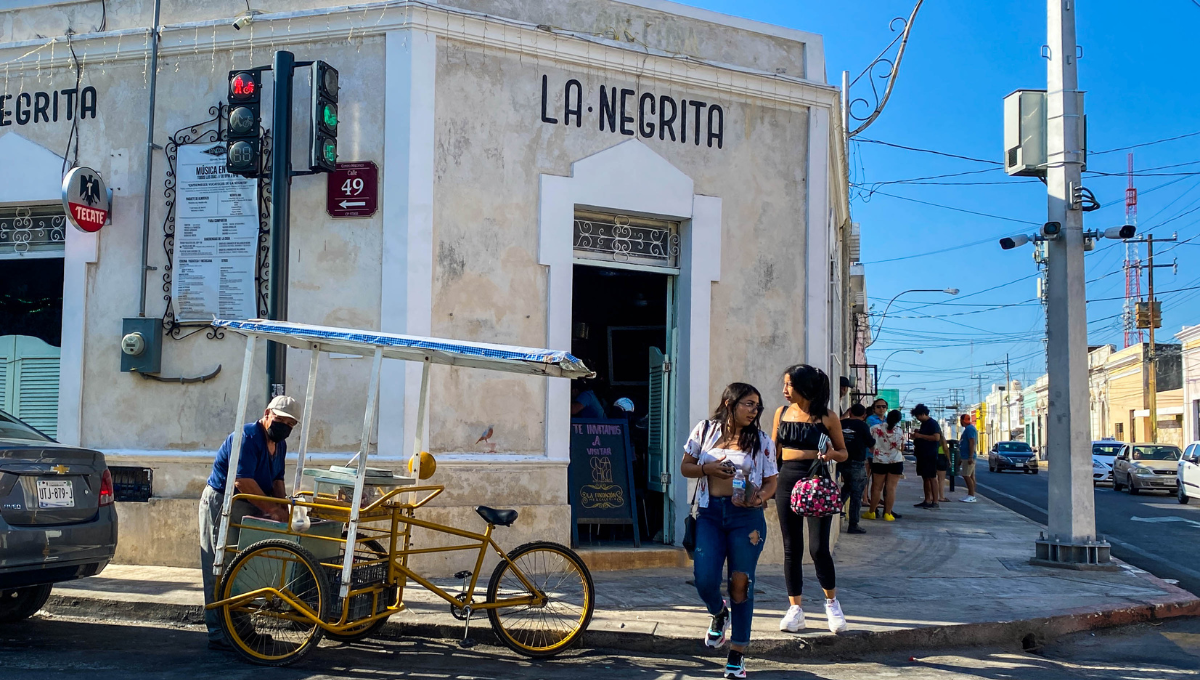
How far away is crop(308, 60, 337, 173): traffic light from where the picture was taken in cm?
859

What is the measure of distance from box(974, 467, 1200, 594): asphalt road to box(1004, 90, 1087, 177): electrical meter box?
4617mm

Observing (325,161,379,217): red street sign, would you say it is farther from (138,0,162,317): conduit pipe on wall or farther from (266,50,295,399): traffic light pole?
(138,0,162,317): conduit pipe on wall

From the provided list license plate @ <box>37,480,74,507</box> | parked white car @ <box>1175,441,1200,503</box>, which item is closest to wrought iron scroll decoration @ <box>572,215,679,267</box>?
license plate @ <box>37,480,74,507</box>

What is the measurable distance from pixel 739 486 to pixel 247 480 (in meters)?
3.21

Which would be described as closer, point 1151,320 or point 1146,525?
point 1146,525

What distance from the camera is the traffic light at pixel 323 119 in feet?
28.2

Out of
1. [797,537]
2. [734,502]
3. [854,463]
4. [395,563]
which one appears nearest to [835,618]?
[797,537]

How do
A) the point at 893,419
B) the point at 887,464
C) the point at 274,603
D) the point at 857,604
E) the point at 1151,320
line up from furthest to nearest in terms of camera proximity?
1. the point at 1151,320
2. the point at 887,464
3. the point at 893,419
4. the point at 857,604
5. the point at 274,603

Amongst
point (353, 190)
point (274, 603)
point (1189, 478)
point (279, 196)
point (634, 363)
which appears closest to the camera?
point (274, 603)

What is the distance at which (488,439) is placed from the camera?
9117 mm

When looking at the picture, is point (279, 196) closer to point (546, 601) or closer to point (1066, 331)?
point (546, 601)

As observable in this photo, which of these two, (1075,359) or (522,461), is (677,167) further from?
(1075,359)

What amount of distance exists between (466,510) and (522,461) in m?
0.71

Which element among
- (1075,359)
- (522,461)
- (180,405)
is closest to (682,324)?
(522,461)
